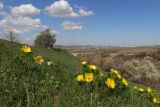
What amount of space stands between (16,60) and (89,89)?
1449 millimetres

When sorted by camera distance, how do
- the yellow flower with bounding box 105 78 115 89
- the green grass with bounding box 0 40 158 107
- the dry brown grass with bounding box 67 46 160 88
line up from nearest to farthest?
the green grass with bounding box 0 40 158 107
the yellow flower with bounding box 105 78 115 89
the dry brown grass with bounding box 67 46 160 88

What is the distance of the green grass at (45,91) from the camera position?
4332mm

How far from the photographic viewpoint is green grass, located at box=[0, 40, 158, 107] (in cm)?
433

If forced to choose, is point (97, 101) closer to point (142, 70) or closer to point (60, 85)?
point (60, 85)

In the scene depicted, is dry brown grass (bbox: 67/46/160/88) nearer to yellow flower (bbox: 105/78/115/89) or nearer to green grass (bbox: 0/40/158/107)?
green grass (bbox: 0/40/158/107)

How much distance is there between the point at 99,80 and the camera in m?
5.52

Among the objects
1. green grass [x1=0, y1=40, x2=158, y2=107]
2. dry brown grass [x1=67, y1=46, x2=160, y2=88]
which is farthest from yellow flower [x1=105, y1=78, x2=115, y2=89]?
dry brown grass [x1=67, y1=46, x2=160, y2=88]

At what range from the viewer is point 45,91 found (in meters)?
4.76

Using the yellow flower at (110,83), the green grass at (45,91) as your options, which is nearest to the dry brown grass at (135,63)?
the green grass at (45,91)

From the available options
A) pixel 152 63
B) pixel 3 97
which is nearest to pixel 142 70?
pixel 152 63

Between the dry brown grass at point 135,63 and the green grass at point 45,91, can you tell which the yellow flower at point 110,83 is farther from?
the dry brown grass at point 135,63

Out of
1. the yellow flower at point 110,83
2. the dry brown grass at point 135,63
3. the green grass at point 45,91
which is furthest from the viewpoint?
the dry brown grass at point 135,63

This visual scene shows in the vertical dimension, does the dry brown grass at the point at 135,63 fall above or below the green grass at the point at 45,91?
below

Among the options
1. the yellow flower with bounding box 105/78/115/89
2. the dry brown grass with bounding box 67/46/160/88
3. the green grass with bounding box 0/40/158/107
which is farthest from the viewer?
the dry brown grass with bounding box 67/46/160/88
